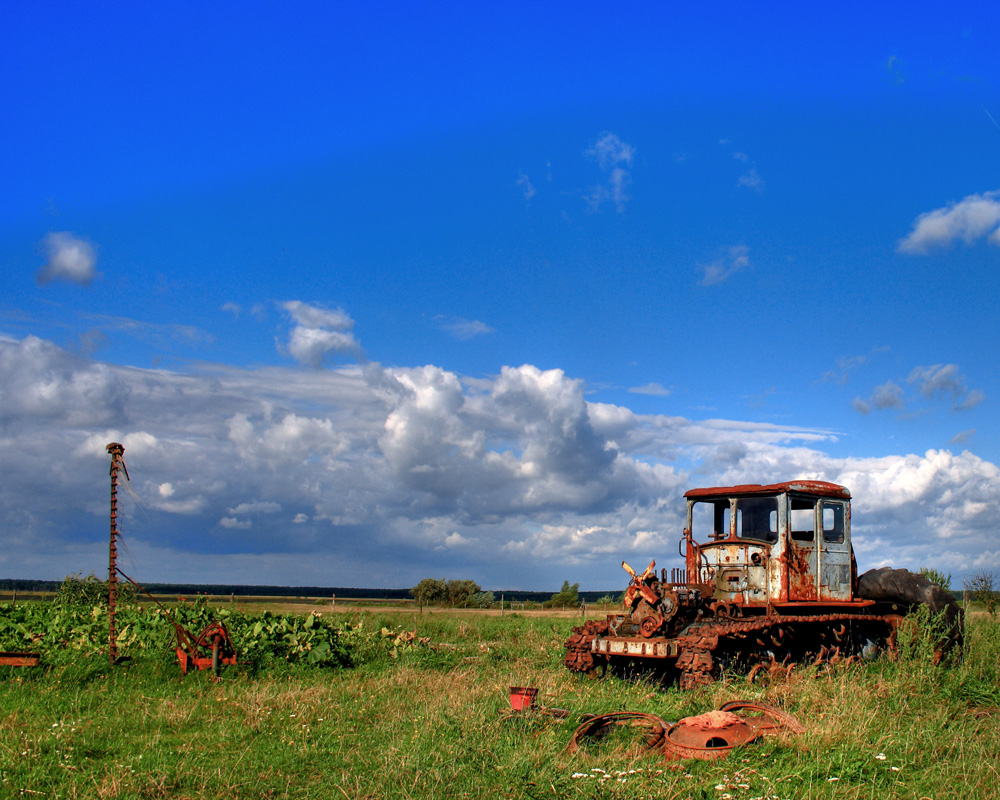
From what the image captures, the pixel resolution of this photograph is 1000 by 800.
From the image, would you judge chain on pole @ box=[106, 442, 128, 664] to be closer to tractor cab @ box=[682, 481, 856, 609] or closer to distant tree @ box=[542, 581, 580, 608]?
tractor cab @ box=[682, 481, 856, 609]

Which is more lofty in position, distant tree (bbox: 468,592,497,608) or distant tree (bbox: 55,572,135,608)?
distant tree (bbox: 55,572,135,608)

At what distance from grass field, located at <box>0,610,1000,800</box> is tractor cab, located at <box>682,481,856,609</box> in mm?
1745

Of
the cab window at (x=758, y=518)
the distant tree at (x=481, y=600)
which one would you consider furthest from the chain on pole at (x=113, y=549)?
the distant tree at (x=481, y=600)

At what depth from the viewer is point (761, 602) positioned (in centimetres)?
1323

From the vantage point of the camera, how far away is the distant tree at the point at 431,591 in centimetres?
4894

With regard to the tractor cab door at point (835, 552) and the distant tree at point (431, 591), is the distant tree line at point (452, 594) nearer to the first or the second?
the distant tree at point (431, 591)

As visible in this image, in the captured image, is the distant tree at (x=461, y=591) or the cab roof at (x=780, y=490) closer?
the cab roof at (x=780, y=490)

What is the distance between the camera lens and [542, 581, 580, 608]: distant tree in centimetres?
4884

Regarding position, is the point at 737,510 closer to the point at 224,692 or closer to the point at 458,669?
the point at 458,669

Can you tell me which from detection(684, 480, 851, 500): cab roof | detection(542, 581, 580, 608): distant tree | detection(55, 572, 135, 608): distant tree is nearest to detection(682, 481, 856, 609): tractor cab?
detection(684, 480, 851, 500): cab roof

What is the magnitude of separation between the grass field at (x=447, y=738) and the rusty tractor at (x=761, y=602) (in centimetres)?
62

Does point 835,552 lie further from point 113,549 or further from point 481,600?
point 481,600

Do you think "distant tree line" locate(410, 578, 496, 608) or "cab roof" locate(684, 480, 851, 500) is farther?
"distant tree line" locate(410, 578, 496, 608)

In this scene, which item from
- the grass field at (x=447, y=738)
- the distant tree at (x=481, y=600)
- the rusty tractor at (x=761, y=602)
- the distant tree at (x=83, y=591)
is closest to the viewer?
the grass field at (x=447, y=738)
